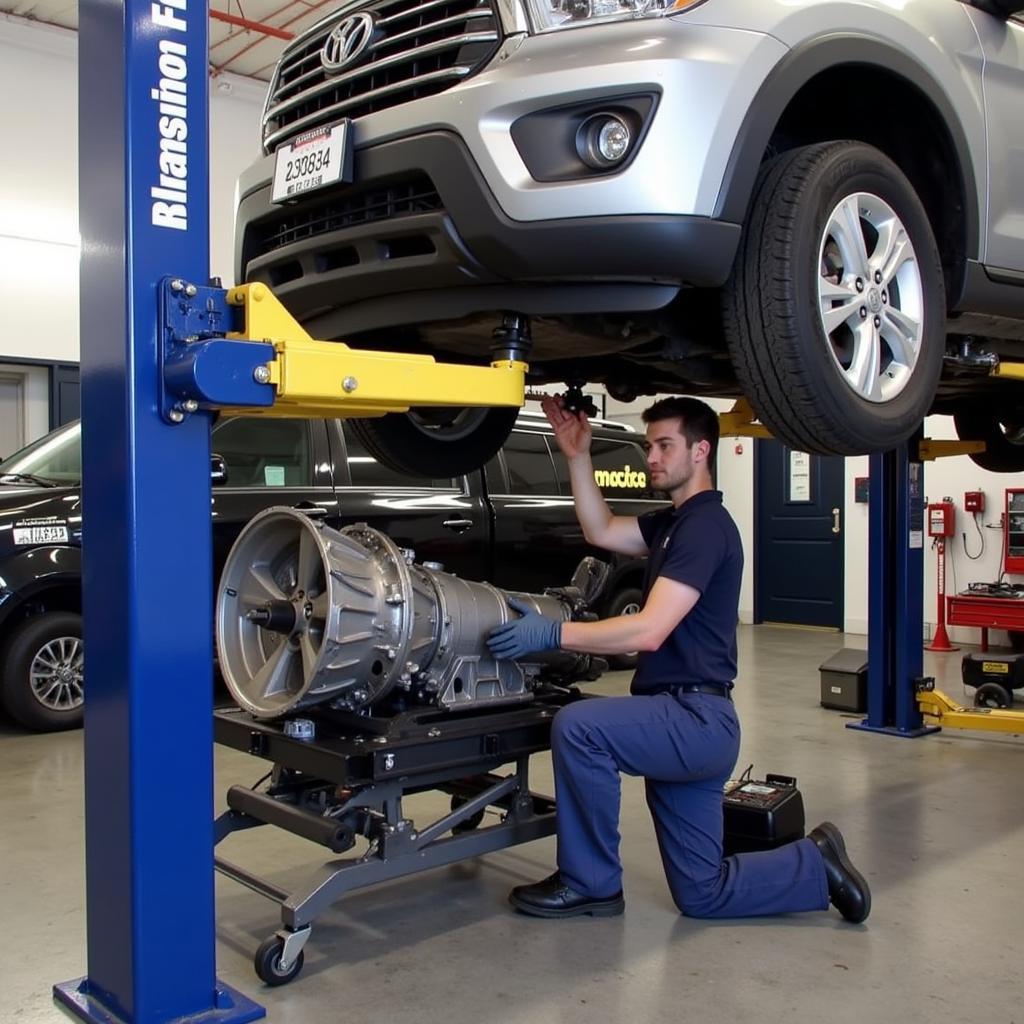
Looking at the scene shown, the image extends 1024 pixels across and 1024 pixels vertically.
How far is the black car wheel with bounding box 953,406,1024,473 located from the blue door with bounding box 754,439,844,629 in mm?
4130

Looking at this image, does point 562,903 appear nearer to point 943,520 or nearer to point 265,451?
point 265,451

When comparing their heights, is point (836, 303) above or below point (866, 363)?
above

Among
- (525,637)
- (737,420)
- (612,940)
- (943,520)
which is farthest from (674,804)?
(943,520)

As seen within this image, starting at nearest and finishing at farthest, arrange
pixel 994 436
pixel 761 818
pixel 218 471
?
pixel 761 818
pixel 218 471
pixel 994 436

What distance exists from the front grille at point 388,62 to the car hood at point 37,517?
8.23 feet

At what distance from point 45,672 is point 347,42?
326cm

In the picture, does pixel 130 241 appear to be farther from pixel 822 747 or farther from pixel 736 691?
pixel 736 691

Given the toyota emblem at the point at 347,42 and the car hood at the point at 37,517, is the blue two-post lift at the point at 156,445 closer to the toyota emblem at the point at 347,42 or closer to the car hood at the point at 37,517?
the toyota emblem at the point at 347,42

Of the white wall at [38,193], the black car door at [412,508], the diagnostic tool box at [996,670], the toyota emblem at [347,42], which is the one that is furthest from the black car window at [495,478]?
the white wall at [38,193]

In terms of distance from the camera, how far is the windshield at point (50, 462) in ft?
16.1

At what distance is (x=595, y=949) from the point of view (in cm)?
246

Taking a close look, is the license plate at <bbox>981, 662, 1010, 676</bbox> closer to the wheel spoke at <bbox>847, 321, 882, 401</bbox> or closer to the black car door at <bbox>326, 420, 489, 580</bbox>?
the black car door at <bbox>326, 420, 489, 580</bbox>

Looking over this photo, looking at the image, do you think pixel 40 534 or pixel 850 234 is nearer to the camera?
pixel 850 234

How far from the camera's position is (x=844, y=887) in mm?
2611
